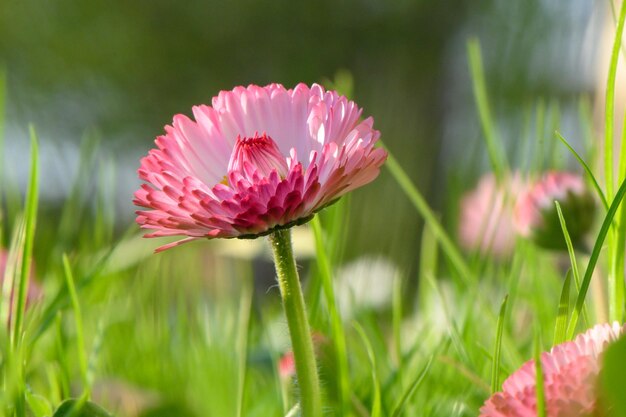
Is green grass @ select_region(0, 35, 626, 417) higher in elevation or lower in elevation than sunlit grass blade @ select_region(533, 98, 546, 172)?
lower

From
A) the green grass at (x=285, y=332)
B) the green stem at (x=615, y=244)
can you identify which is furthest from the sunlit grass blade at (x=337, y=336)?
the green stem at (x=615, y=244)

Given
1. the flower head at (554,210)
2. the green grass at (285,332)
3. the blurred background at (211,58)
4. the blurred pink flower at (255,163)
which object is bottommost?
the green grass at (285,332)

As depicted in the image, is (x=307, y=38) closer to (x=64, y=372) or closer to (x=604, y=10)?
(x=604, y=10)

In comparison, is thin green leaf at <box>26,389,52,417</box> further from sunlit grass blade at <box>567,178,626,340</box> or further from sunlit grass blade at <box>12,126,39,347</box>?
sunlit grass blade at <box>567,178,626,340</box>

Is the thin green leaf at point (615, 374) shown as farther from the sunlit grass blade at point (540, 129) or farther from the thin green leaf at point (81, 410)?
the sunlit grass blade at point (540, 129)

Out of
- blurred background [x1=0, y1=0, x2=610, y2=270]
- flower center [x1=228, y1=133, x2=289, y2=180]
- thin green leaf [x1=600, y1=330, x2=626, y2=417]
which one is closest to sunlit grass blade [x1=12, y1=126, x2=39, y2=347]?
flower center [x1=228, y1=133, x2=289, y2=180]

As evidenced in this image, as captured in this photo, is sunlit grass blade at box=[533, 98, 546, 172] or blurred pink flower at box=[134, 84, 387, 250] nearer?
blurred pink flower at box=[134, 84, 387, 250]

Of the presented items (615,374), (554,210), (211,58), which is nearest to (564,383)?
(615,374)
